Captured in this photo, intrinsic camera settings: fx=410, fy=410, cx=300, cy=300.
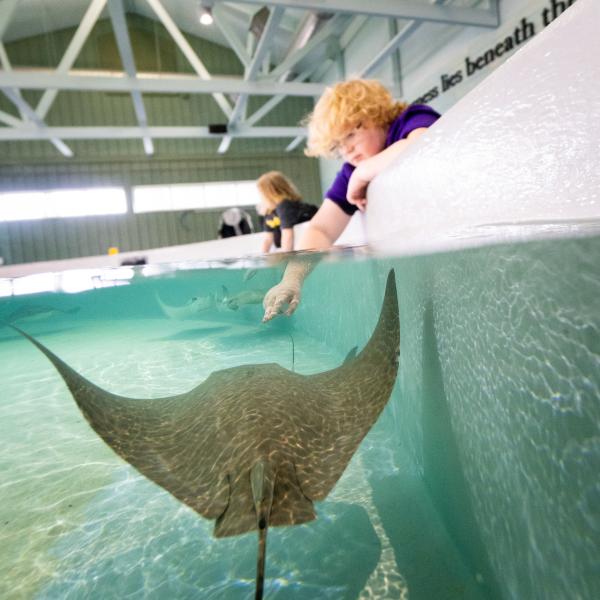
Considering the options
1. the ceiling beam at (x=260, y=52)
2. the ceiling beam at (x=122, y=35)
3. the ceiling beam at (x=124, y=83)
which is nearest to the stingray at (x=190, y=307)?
the ceiling beam at (x=122, y=35)

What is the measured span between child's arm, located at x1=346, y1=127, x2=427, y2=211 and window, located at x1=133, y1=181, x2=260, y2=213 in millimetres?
10080

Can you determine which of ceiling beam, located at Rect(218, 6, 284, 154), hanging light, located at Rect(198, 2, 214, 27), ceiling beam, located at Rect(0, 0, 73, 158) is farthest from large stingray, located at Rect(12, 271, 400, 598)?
ceiling beam, located at Rect(0, 0, 73, 158)

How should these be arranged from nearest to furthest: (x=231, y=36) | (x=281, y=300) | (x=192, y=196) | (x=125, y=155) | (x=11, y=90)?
(x=281, y=300)
(x=11, y=90)
(x=231, y=36)
(x=125, y=155)
(x=192, y=196)

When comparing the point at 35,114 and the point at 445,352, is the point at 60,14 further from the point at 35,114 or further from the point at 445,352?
the point at 445,352

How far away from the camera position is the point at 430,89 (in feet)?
23.0

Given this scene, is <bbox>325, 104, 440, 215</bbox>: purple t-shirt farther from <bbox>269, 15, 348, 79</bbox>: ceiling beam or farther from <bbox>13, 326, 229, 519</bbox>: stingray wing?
<bbox>269, 15, 348, 79</bbox>: ceiling beam

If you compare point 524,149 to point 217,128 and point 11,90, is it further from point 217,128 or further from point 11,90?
point 217,128

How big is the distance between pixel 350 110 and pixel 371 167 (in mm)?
301

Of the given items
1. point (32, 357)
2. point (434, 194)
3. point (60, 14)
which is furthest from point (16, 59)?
point (434, 194)

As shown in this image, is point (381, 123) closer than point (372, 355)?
No

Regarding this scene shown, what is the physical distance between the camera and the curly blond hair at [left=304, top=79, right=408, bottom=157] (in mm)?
1997

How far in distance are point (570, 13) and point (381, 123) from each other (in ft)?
4.62

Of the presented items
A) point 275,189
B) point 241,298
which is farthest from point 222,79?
point 241,298

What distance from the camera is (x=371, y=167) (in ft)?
6.41
